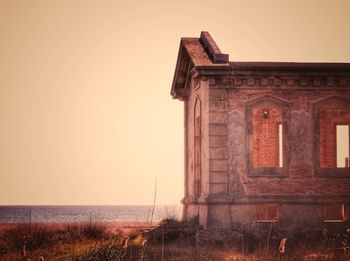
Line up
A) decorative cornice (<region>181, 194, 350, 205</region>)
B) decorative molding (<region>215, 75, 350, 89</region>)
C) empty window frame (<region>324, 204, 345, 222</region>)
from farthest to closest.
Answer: empty window frame (<region>324, 204, 345, 222</region>) → decorative molding (<region>215, 75, 350, 89</region>) → decorative cornice (<region>181, 194, 350, 205</region>)

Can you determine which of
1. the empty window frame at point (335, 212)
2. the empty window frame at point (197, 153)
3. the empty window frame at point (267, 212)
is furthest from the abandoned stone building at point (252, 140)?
the empty window frame at point (267, 212)

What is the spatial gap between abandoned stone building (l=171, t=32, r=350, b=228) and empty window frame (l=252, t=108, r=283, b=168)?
23.5 ft

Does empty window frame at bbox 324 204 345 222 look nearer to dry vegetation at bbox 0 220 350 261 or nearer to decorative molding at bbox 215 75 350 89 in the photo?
dry vegetation at bbox 0 220 350 261

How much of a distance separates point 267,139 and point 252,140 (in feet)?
29.2

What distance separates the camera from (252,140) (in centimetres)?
2123

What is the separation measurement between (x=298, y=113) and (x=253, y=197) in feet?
10.5

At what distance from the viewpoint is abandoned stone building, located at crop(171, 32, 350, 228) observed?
67.8ft

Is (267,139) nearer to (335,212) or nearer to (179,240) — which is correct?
(335,212)

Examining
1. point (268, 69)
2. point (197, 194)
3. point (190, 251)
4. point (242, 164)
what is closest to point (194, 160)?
point (197, 194)

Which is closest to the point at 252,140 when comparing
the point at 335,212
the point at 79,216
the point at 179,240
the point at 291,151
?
the point at 291,151

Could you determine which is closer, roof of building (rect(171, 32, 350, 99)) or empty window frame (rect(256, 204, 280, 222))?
roof of building (rect(171, 32, 350, 99))

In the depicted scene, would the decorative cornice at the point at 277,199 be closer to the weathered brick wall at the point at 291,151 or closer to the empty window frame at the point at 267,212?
the weathered brick wall at the point at 291,151

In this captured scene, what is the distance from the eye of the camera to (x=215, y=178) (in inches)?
813

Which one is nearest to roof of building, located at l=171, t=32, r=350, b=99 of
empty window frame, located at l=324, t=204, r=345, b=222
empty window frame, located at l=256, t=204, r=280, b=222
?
empty window frame, located at l=324, t=204, r=345, b=222
